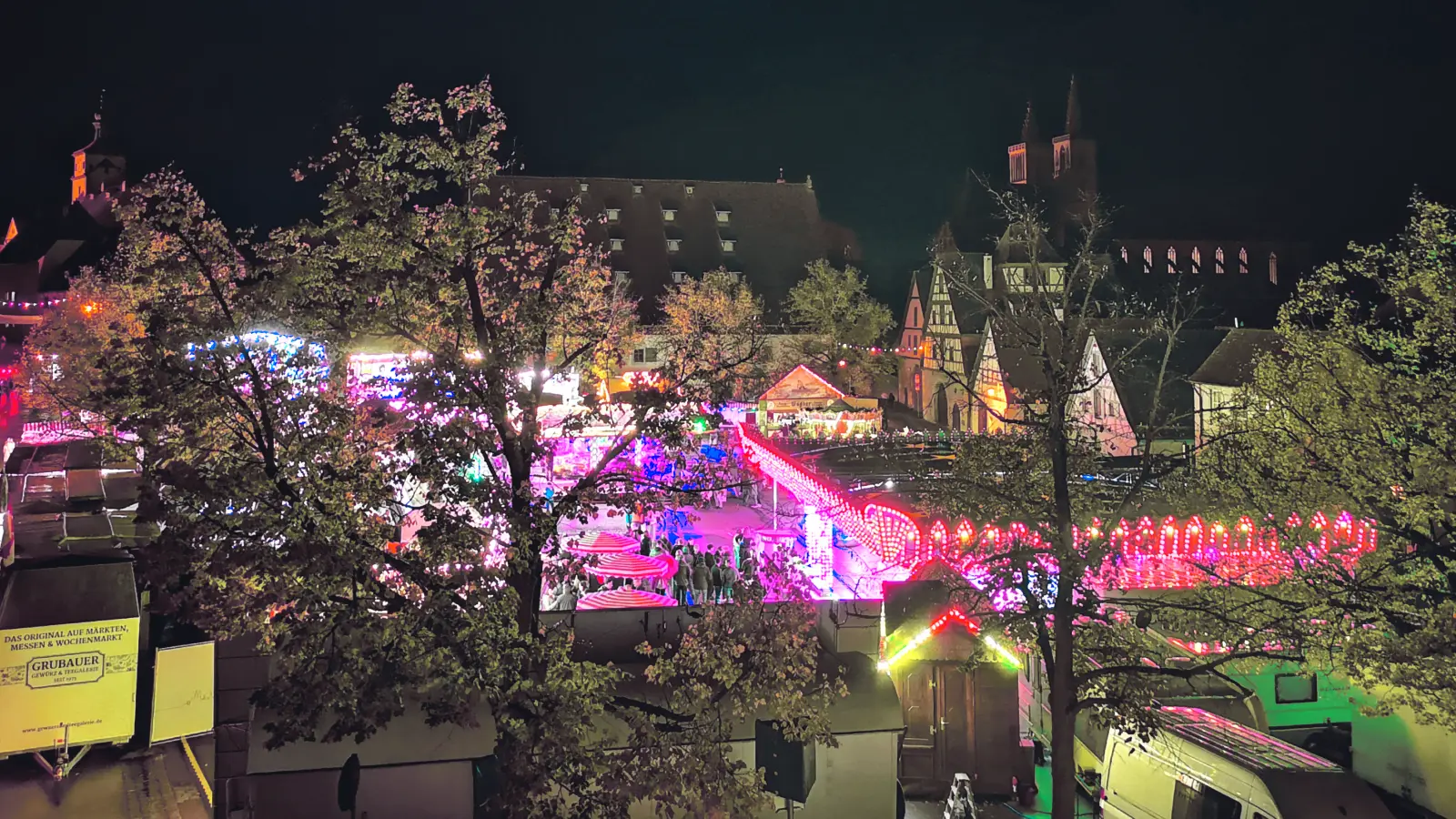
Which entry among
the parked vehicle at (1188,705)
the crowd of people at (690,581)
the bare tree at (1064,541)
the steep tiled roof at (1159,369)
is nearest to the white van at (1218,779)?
the bare tree at (1064,541)

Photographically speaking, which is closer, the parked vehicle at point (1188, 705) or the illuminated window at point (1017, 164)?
the parked vehicle at point (1188, 705)

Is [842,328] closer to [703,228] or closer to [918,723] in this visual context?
[703,228]

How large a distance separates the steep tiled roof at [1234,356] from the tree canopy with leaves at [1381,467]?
12508mm

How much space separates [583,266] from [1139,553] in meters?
9.27

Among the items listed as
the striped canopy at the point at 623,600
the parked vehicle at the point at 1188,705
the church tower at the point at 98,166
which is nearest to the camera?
the parked vehicle at the point at 1188,705

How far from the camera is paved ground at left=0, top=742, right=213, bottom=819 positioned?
11.6 metres

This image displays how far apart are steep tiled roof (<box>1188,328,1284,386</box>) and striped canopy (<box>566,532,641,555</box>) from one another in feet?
55.9

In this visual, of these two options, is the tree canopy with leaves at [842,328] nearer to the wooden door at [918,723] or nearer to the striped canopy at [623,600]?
the striped canopy at [623,600]

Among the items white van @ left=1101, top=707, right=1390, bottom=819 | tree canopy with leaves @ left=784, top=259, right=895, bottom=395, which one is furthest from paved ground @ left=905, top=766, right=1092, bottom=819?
tree canopy with leaves @ left=784, top=259, right=895, bottom=395

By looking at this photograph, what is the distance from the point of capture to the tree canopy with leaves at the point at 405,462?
6633 millimetres

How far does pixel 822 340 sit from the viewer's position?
4981cm

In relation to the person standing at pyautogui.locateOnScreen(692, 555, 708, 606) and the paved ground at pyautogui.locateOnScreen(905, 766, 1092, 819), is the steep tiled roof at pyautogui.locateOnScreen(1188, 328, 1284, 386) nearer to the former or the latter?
the person standing at pyautogui.locateOnScreen(692, 555, 708, 606)

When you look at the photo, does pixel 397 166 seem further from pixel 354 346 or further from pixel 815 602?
pixel 815 602

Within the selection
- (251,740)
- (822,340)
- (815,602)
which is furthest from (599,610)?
(822,340)
